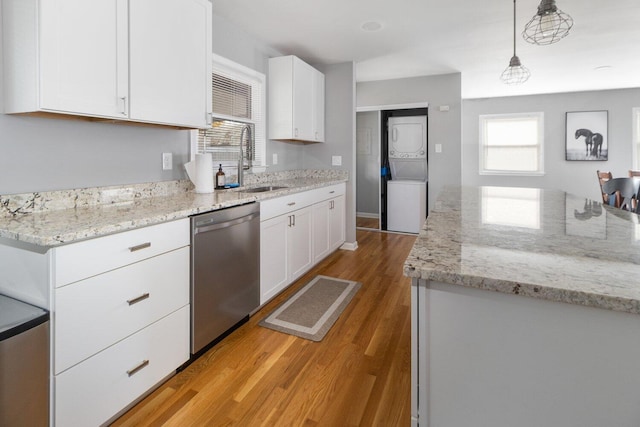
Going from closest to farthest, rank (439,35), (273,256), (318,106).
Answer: (273,256) < (439,35) < (318,106)

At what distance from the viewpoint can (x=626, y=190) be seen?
8.14ft

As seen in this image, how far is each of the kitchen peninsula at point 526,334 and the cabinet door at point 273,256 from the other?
1.77 metres

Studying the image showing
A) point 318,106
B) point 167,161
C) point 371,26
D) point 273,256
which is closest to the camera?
point 167,161

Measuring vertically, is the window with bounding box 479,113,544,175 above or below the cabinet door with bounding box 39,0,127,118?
above

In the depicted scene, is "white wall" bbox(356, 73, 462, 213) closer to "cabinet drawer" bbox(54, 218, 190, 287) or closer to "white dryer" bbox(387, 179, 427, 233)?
"white dryer" bbox(387, 179, 427, 233)

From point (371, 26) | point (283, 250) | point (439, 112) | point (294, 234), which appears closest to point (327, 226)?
point (294, 234)

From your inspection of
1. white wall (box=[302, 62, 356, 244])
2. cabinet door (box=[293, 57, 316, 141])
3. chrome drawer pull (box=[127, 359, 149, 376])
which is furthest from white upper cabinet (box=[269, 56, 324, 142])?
chrome drawer pull (box=[127, 359, 149, 376])

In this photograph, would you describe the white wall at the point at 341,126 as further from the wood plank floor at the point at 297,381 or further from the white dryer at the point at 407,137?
the wood plank floor at the point at 297,381

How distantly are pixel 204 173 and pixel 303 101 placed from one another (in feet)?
5.94

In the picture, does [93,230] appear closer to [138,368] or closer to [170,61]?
[138,368]

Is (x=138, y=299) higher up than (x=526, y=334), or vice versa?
(x=526, y=334)

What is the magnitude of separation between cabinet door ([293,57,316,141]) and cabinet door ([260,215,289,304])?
136cm

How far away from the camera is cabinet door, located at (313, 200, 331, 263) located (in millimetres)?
3500

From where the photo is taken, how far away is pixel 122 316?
149 cm
